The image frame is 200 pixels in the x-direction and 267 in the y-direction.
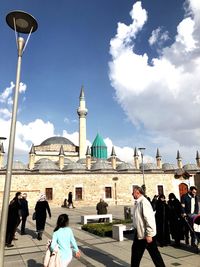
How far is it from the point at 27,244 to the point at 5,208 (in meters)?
4.21

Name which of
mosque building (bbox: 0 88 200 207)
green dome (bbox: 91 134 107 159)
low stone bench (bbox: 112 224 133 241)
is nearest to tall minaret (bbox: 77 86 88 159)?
mosque building (bbox: 0 88 200 207)

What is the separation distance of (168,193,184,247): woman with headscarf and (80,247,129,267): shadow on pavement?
2213mm

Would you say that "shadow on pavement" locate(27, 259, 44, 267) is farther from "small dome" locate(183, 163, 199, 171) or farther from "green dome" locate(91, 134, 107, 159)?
"green dome" locate(91, 134, 107, 159)

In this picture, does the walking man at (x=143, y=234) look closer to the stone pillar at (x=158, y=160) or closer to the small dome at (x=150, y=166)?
the small dome at (x=150, y=166)

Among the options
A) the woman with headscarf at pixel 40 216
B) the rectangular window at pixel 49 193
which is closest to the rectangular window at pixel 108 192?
the rectangular window at pixel 49 193

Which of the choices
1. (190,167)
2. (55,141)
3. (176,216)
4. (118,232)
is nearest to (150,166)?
(190,167)

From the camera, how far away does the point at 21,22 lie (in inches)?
216

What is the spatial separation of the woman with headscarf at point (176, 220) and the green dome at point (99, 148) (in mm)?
40173

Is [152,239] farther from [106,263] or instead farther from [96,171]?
[96,171]

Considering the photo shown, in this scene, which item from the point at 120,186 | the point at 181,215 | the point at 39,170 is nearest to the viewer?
the point at 181,215

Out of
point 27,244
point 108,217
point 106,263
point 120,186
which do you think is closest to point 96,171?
point 120,186

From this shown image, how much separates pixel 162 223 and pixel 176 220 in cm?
43

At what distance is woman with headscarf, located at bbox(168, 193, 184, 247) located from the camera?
273 inches

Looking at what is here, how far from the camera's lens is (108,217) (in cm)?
1148
